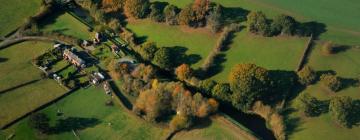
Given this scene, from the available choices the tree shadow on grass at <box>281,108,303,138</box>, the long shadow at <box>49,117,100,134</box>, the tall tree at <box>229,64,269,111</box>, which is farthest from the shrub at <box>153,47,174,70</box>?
the tree shadow on grass at <box>281,108,303,138</box>

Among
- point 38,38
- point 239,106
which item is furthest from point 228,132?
point 38,38

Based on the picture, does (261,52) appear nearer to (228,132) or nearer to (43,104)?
(228,132)

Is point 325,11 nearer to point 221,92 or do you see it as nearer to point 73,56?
point 221,92

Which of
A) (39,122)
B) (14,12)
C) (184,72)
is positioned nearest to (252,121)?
(184,72)

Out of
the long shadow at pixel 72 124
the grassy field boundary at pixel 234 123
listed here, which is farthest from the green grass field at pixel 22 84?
the grassy field boundary at pixel 234 123

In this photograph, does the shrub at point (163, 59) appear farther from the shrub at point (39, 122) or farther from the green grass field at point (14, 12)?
the green grass field at point (14, 12)

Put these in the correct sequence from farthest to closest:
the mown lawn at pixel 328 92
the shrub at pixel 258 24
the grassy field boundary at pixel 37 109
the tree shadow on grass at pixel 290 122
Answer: the shrub at pixel 258 24, the grassy field boundary at pixel 37 109, the tree shadow on grass at pixel 290 122, the mown lawn at pixel 328 92

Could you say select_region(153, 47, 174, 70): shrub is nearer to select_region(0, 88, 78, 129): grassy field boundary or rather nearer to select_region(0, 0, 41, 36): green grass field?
select_region(0, 88, 78, 129): grassy field boundary
